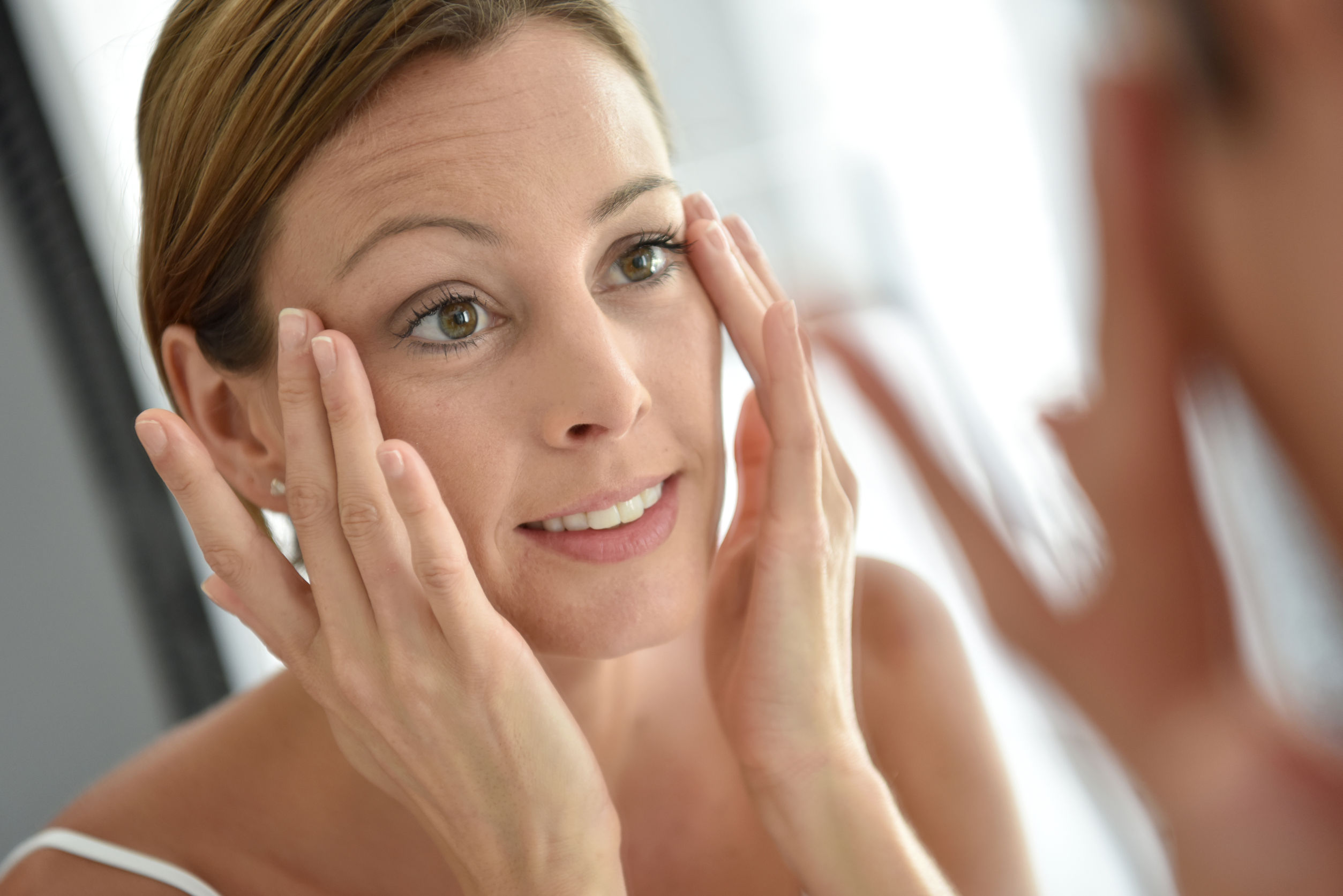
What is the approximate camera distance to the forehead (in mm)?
664

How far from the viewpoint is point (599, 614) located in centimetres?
75

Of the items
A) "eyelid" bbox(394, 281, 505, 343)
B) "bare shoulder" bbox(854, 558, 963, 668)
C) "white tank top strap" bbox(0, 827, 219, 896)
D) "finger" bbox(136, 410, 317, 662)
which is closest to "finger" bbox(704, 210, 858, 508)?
"bare shoulder" bbox(854, 558, 963, 668)

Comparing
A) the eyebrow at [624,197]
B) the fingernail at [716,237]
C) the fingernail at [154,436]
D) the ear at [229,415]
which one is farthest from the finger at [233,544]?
the fingernail at [716,237]

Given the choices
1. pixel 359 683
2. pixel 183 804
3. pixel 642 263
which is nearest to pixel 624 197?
pixel 642 263

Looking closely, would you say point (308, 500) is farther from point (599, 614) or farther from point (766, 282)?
point (766, 282)

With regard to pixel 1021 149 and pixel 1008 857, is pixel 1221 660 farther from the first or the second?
pixel 1021 149

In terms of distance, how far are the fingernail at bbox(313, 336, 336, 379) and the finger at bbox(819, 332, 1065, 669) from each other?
42 centimetres

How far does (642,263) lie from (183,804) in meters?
0.65

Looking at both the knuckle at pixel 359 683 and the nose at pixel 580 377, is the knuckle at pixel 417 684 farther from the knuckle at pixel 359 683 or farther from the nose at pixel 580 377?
the nose at pixel 580 377

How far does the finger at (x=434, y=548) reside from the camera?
62 centimetres

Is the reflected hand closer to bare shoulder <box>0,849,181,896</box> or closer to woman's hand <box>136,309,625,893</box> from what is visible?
woman's hand <box>136,309,625,893</box>

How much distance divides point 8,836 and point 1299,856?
1482 millimetres

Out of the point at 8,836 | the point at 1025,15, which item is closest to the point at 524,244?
the point at 1025,15

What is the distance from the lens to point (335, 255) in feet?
2.25
